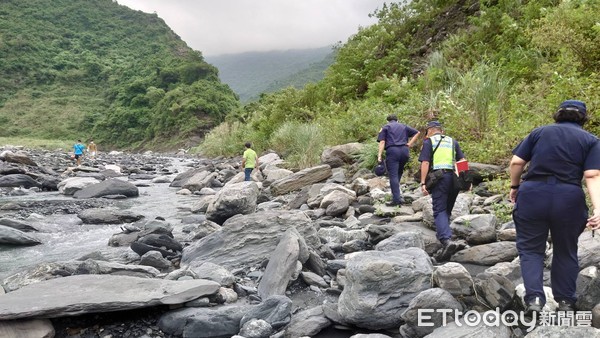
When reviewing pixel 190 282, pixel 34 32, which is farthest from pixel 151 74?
pixel 190 282

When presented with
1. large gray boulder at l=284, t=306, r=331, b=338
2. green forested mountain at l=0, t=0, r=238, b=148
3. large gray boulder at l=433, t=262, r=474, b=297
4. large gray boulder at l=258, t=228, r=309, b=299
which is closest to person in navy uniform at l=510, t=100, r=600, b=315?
large gray boulder at l=433, t=262, r=474, b=297

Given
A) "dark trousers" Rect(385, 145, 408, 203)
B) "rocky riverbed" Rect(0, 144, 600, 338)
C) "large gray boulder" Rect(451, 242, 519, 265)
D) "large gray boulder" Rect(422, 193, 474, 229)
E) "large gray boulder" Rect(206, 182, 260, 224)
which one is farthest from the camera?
"large gray boulder" Rect(206, 182, 260, 224)

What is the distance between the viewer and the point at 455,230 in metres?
5.50

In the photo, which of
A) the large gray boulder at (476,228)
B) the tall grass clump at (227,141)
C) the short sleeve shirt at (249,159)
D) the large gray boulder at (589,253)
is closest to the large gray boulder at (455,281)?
the large gray boulder at (589,253)

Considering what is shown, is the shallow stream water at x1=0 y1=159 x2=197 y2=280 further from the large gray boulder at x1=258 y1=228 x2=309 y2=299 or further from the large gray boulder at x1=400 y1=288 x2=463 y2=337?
the large gray boulder at x1=400 y1=288 x2=463 y2=337

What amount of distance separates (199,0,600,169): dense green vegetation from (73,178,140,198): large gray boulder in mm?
5357

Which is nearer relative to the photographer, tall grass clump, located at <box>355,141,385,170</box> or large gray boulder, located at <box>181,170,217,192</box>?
tall grass clump, located at <box>355,141,385,170</box>

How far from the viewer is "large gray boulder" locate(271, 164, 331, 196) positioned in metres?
10.7

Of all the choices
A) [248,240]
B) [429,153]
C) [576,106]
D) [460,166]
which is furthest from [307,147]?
[576,106]

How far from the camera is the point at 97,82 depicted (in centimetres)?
7731

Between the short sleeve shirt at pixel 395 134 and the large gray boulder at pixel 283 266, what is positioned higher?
the short sleeve shirt at pixel 395 134

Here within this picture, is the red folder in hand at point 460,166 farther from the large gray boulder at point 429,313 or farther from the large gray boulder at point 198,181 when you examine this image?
the large gray boulder at point 198,181

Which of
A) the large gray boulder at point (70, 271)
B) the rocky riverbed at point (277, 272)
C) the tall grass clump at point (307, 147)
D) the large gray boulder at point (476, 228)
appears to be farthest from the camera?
the tall grass clump at point (307, 147)

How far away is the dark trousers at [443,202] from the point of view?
516cm
